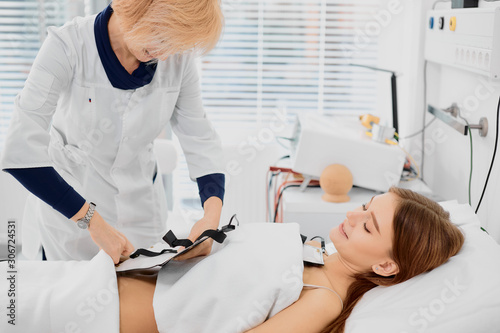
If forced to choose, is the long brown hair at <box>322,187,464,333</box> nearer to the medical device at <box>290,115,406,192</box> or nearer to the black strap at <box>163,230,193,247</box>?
the black strap at <box>163,230,193,247</box>

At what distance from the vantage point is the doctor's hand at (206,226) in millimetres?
1523

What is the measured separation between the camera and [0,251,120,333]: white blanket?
1337 millimetres

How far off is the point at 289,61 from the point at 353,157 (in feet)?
3.30

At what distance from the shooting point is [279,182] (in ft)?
8.17

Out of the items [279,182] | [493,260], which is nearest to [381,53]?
[279,182]

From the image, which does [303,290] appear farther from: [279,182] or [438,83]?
[438,83]

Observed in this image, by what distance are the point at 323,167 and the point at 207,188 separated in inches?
26.4

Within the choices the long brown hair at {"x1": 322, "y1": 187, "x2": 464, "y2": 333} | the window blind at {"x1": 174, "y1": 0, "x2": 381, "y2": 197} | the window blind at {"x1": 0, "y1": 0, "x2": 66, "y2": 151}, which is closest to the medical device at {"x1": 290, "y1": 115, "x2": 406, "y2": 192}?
the long brown hair at {"x1": 322, "y1": 187, "x2": 464, "y2": 333}

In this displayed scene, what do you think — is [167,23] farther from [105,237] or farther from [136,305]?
[136,305]

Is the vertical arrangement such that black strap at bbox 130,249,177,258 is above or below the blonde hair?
below

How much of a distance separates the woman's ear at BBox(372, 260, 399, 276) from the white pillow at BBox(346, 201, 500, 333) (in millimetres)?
43

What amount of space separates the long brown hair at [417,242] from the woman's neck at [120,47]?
85cm

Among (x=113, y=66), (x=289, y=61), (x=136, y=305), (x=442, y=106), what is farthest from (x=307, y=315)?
(x=289, y=61)

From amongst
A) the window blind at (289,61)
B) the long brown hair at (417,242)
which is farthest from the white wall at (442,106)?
the long brown hair at (417,242)
